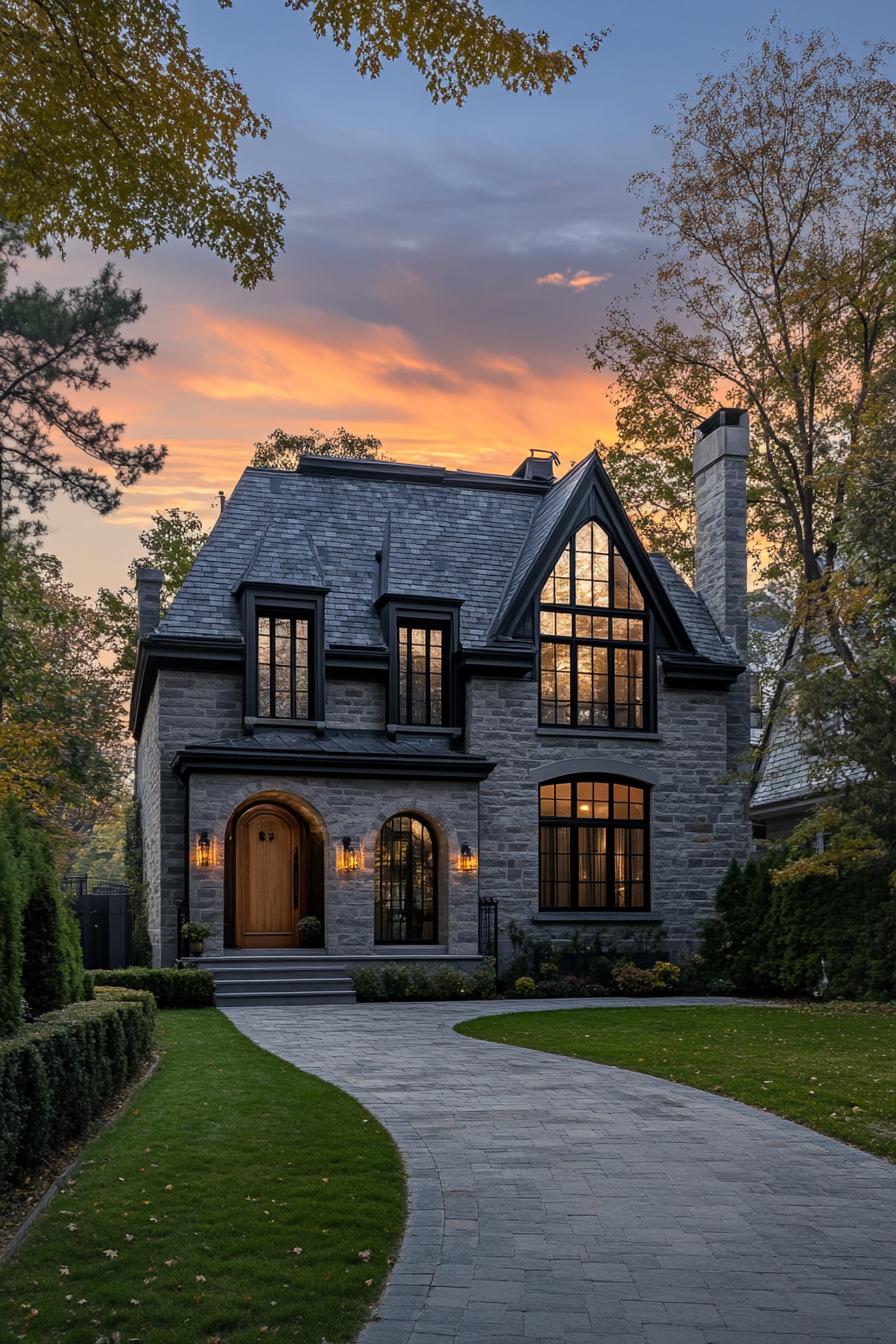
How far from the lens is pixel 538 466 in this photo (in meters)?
26.3

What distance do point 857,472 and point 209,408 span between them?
9.00 m

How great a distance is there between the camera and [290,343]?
1698 centimetres

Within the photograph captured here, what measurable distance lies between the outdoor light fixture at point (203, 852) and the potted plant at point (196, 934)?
3.04ft

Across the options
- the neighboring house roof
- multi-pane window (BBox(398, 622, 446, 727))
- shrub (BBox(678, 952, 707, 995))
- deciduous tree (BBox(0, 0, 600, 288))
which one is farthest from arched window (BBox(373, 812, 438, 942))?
deciduous tree (BBox(0, 0, 600, 288))

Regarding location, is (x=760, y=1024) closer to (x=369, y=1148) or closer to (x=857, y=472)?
(x=857, y=472)

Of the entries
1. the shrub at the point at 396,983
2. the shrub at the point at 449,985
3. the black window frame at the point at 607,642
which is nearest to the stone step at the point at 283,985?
the shrub at the point at 396,983

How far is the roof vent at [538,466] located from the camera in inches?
1026

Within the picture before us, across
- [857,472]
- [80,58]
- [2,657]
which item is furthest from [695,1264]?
[2,657]

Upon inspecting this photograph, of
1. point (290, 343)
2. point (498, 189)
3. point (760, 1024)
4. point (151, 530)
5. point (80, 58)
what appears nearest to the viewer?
point (80, 58)

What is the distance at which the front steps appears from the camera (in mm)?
18453

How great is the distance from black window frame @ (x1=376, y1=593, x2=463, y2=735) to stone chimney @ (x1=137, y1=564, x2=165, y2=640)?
5133 millimetres

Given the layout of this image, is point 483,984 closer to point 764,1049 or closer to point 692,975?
point 692,975

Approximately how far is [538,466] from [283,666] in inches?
339

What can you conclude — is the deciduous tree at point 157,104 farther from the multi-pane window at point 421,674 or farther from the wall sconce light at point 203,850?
the multi-pane window at point 421,674
